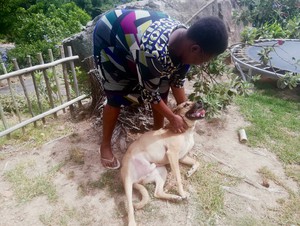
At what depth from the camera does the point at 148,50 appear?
191cm

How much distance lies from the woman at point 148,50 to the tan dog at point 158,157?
11 cm

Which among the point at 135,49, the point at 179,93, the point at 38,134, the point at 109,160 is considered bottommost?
the point at 38,134

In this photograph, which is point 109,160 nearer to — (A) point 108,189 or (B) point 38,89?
(A) point 108,189

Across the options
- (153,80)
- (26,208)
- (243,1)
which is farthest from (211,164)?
(243,1)

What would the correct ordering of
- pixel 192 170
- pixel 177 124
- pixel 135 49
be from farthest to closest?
1. pixel 192 170
2. pixel 177 124
3. pixel 135 49

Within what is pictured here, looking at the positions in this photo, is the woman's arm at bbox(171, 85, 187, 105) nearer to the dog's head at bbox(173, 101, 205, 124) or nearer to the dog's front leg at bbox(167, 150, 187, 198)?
the dog's head at bbox(173, 101, 205, 124)

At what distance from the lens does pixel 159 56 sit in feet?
6.27

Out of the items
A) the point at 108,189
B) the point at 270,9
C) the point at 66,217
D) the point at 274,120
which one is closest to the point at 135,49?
the point at 108,189

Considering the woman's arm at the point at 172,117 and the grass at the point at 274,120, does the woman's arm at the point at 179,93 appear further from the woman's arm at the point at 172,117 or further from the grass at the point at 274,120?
the grass at the point at 274,120

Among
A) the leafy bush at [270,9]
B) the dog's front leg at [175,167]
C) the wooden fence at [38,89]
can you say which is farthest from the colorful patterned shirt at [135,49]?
the leafy bush at [270,9]

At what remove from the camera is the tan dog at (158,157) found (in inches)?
93.9

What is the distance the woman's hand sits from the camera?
2.39 m

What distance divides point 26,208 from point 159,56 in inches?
→ 66.8

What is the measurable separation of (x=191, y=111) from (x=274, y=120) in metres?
1.76
